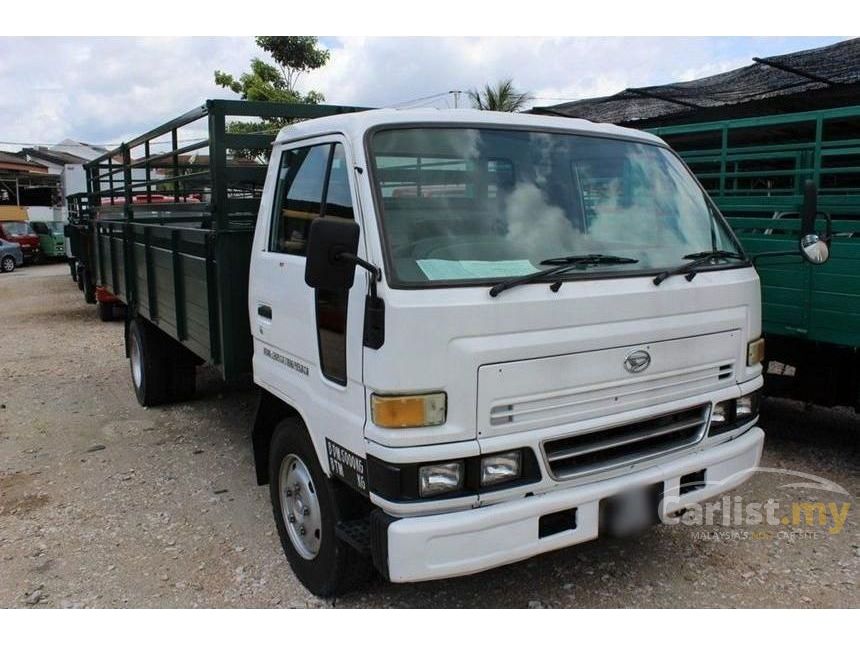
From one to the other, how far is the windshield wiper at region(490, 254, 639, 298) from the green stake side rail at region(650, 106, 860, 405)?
187 centimetres

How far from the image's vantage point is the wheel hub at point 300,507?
3.32 meters

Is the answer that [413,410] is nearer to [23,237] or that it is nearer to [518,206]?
[518,206]

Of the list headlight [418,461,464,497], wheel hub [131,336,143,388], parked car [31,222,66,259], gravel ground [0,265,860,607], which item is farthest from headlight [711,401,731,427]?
parked car [31,222,66,259]

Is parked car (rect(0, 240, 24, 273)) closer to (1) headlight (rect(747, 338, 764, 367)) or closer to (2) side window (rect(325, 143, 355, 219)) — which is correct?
(2) side window (rect(325, 143, 355, 219))

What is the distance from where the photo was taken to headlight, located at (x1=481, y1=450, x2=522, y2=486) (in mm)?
2674

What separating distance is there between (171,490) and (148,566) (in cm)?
106

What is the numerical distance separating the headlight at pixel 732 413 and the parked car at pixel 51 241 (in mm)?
26422

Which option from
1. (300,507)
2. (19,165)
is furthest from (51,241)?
(300,507)

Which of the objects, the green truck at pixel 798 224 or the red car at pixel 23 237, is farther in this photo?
the red car at pixel 23 237

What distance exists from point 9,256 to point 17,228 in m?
2.79

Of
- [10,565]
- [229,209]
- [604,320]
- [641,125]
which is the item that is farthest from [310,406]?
[641,125]

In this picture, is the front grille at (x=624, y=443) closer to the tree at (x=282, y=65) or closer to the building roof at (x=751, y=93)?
the building roof at (x=751, y=93)

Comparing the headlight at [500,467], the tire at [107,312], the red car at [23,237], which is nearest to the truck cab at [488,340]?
the headlight at [500,467]

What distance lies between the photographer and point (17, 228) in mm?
26016
